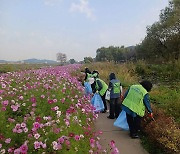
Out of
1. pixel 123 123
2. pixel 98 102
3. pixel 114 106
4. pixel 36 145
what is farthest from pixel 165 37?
pixel 36 145

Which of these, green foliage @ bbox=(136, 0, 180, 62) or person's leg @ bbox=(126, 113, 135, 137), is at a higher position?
green foliage @ bbox=(136, 0, 180, 62)

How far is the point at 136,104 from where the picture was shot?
6.61 m

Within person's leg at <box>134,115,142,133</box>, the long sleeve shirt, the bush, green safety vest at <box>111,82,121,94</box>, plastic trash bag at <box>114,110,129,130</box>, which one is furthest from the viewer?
green safety vest at <box>111,82,121,94</box>

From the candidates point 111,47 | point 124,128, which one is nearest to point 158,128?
point 124,128

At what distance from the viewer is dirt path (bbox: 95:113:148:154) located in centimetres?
604

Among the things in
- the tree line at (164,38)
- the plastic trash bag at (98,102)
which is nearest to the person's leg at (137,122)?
the plastic trash bag at (98,102)

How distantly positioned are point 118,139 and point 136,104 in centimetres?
102

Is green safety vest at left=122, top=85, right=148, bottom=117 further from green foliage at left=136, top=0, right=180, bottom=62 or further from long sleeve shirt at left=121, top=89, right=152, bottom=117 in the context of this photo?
green foliage at left=136, top=0, right=180, bottom=62

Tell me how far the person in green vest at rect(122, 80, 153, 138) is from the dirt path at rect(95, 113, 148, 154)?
0.30 m

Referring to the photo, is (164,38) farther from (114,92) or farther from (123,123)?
(123,123)

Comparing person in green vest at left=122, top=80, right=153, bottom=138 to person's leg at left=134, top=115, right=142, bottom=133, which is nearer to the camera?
person in green vest at left=122, top=80, right=153, bottom=138

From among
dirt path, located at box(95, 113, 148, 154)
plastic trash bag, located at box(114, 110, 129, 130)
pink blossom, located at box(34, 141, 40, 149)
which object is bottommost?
dirt path, located at box(95, 113, 148, 154)

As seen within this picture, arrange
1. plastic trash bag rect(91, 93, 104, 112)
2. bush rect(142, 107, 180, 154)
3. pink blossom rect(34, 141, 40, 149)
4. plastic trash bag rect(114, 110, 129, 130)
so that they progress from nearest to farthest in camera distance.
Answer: pink blossom rect(34, 141, 40, 149), bush rect(142, 107, 180, 154), plastic trash bag rect(114, 110, 129, 130), plastic trash bag rect(91, 93, 104, 112)

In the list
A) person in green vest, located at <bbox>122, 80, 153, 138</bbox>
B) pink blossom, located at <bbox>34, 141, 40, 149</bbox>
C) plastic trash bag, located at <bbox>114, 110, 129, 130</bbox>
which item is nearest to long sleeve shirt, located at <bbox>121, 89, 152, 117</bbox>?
person in green vest, located at <bbox>122, 80, 153, 138</bbox>
